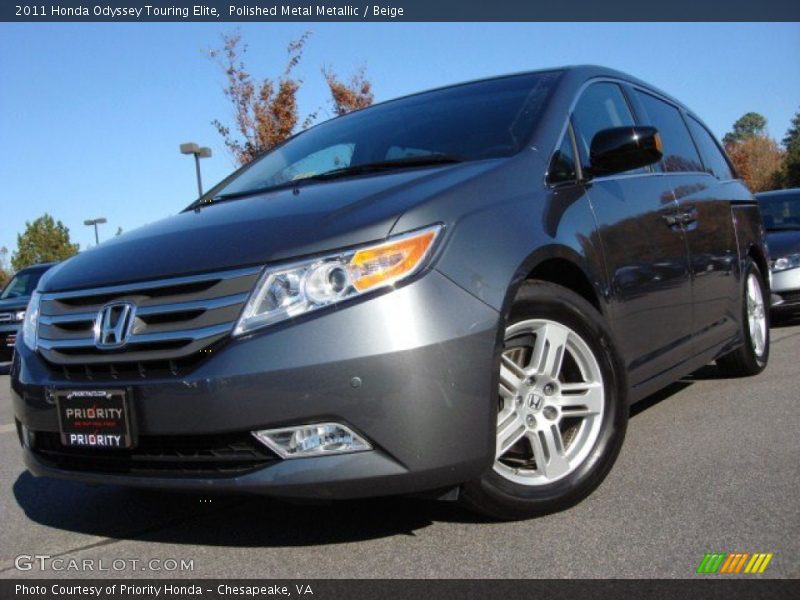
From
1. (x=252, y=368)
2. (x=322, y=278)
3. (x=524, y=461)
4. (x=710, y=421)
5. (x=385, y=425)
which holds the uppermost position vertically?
(x=322, y=278)

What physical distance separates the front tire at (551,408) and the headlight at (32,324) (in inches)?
64.0

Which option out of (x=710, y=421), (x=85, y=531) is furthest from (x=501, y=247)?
(x=710, y=421)

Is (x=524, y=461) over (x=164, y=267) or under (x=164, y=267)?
under

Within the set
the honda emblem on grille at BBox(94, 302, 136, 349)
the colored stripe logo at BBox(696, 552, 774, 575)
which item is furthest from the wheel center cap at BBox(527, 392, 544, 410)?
the honda emblem on grille at BBox(94, 302, 136, 349)

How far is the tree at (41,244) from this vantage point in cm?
6181

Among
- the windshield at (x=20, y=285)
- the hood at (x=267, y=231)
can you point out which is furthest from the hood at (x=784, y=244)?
the windshield at (x=20, y=285)

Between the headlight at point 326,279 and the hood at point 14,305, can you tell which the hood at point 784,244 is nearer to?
the headlight at point 326,279

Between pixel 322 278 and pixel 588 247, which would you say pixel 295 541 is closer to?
pixel 322 278

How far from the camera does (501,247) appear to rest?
289cm

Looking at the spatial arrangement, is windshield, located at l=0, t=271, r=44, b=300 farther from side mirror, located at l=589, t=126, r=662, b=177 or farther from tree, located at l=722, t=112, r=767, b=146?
tree, located at l=722, t=112, r=767, b=146

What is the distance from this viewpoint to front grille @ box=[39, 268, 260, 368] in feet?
8.66

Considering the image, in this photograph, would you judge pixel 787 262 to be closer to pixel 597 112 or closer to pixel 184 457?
pixel 597 112

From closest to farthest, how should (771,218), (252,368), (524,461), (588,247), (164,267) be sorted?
1. (252,368)
2. (164,267)
3. (524,461)
4. (588,247)
5. (771,218)

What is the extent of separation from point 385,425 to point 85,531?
4.69 ft
